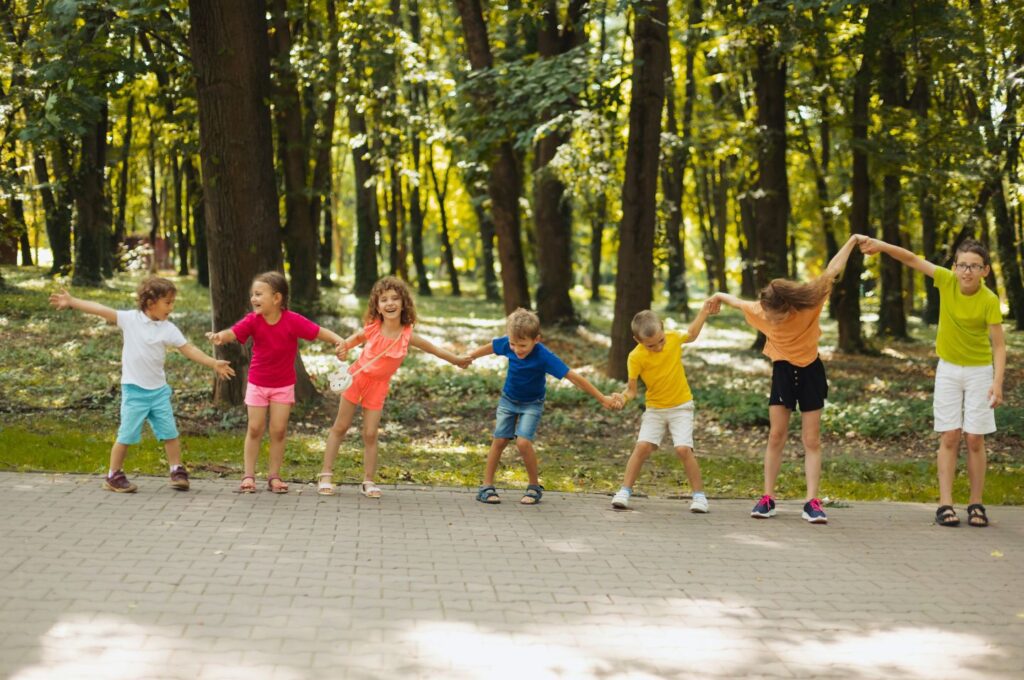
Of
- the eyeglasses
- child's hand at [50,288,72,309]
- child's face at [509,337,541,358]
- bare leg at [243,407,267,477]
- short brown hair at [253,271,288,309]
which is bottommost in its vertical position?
bare leg at [243,407,267,477]

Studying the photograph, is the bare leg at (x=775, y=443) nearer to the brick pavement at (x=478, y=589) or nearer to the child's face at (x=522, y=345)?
the brick pavement at (x=478, y=589)

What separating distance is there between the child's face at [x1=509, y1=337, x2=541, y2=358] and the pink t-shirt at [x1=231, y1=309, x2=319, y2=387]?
62.7 inches

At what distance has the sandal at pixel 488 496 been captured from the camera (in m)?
8.78

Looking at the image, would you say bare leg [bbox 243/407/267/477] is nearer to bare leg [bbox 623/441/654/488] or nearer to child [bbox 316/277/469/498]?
child [bbox 316/277/469/498]

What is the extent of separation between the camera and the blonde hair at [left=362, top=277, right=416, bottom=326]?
8695 mm

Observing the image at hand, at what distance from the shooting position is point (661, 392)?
8.66 meters

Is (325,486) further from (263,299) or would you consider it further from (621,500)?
(621,500)

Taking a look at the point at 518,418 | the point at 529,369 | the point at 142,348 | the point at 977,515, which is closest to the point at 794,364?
the point at 977,515

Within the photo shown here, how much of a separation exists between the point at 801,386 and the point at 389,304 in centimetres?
332

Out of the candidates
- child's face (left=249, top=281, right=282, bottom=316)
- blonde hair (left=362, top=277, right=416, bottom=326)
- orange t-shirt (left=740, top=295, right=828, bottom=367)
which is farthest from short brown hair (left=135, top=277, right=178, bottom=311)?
orange t-shirt (left=740, top=295, right=828, bottom=367)

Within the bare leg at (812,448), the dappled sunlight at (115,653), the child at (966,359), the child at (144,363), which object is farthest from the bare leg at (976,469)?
the dappled sunlight at (115,653)

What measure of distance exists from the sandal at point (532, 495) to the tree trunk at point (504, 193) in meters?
11.5

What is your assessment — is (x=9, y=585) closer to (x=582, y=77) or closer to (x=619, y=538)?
(x=619, y=538)

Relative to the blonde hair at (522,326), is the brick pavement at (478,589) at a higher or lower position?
lower
